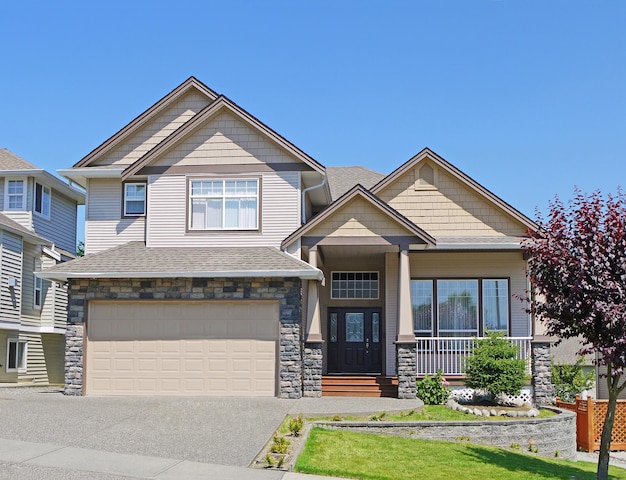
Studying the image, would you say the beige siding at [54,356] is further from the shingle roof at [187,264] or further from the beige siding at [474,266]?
the beige siding at [474,266]

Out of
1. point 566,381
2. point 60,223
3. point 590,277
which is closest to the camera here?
point 590,277

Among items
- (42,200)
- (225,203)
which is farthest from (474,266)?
(42,200)

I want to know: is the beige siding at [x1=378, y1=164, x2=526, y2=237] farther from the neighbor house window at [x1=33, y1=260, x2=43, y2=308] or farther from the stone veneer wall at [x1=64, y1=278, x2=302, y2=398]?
the neighbor house window at [x1=33, y1=260, x2=43, y2=308]

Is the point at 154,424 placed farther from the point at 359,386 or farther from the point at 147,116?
the point at 147,116

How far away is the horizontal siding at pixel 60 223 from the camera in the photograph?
95.1 ft

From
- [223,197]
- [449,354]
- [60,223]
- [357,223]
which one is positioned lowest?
[449,354]

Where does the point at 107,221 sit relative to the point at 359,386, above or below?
above

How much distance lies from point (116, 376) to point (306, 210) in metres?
7.21

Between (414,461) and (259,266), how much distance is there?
7134 millimetres

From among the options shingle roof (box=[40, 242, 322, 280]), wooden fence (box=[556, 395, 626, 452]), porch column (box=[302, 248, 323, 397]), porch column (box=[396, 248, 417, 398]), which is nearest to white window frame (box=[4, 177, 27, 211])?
shingle roof (box=[40, 242, 322, 280])

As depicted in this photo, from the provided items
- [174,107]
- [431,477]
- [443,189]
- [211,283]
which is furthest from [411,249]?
[431,477]

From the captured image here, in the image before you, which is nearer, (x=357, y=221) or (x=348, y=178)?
(x=357, y=221)

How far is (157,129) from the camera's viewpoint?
21812 mm

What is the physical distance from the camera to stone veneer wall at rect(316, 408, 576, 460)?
15000 mm
